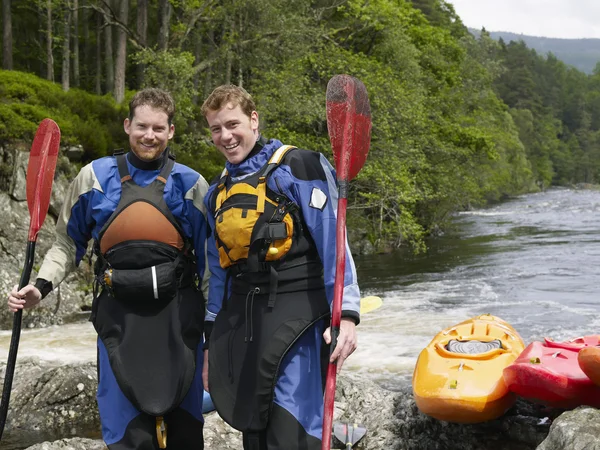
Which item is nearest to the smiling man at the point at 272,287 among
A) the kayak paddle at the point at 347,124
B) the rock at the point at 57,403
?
the kayak paddle at the point at 347,124

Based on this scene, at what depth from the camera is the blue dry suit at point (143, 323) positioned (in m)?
2.47

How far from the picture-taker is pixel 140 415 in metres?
2.49

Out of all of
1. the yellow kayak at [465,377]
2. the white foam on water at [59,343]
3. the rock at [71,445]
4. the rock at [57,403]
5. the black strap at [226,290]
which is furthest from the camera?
the white foam on water at [59,343]

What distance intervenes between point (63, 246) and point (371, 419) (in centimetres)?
216

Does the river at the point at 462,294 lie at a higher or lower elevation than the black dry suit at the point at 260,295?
lower

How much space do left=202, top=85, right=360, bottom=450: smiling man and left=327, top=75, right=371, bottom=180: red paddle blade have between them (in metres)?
0.15

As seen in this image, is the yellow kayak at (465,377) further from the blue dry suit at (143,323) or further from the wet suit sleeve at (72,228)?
the wet suit sleeve at (72,228)

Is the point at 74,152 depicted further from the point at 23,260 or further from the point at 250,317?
the point at 250,317

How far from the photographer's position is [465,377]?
13.1ft

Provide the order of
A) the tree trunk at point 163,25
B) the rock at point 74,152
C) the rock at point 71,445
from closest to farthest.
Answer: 1. the rock at point 71,445
2. the rock at point 74,152
3. the tree trunk at point 163,25

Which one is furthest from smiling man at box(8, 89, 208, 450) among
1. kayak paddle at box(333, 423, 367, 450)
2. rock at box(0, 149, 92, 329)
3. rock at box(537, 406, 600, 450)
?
rock at box(0, 149, 92, 329)

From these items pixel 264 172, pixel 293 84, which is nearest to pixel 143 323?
pixel 264 172

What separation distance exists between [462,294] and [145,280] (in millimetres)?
8630

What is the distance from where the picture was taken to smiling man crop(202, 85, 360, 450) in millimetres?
2223
